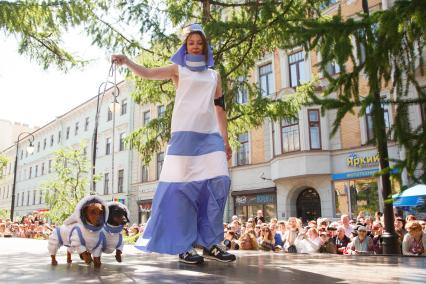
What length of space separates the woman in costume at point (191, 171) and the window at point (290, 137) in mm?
16718

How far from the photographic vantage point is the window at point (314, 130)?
2009 centimetres

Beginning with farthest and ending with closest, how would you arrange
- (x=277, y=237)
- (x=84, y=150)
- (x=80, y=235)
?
(x=84, y=150) < (x=277, y=237) < (x=80, y=235)

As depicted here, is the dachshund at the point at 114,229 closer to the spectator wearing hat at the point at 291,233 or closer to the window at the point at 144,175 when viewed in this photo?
the spectator wearing hat at the point at 291,233

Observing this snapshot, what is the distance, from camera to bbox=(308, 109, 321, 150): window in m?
20.1

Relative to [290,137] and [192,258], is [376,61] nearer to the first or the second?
[192,258]

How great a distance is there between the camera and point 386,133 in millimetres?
2611

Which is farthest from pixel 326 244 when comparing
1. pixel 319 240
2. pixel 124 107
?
pixel 124 107

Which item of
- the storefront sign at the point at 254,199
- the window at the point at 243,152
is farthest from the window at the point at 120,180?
the storefront sign at the point at 254,199

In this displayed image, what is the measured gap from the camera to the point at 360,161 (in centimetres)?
1873

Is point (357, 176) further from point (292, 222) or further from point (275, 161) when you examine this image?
point (292, 222)

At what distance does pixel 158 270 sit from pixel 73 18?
18.0ft

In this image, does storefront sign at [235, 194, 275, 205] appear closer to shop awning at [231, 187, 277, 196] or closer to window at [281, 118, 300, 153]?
shop awning at [231, 187, 277, 196]

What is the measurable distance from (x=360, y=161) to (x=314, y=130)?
2.61m

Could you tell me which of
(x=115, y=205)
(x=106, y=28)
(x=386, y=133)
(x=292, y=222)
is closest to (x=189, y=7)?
(x=106, y=28)
